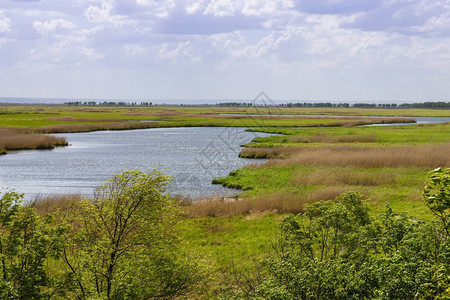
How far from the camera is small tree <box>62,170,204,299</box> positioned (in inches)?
276

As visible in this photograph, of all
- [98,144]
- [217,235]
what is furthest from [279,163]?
[98,144]

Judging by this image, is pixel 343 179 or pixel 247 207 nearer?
pixel 247 207

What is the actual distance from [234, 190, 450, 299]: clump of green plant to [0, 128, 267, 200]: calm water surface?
14130mm

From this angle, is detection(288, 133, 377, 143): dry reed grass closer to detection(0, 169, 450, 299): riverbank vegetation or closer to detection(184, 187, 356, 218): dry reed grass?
detection(184, 187, 356, 218): dry reed grass

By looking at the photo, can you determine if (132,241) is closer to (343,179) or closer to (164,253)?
(164,253)

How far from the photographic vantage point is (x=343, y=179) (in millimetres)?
24625

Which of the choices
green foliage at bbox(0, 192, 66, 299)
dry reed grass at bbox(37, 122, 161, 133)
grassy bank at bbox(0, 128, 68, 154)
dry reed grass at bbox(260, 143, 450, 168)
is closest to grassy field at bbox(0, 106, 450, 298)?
dry reed grass at bbox(260, 143, 450, 168)

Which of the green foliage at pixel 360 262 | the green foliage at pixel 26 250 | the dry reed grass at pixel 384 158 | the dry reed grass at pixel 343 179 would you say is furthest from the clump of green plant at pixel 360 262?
the dry reed grass at pixel 384 158

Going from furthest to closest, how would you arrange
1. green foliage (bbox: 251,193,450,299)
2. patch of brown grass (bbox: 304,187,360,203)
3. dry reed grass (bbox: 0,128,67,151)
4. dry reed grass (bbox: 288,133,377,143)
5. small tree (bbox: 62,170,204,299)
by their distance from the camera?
dry reed grass (bbox: 0,128,67,151)
dry reed grass (bbox: 288,133,377,143)
patch of brown grass (bbox: 304,187,360,203)
small tree (bbox: 62,170,204,299)
green foliage (bbox: 251,193,450,299)

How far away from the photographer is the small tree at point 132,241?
23.0ft

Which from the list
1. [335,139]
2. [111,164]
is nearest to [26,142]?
[111,164]

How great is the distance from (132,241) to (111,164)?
35.0 metres

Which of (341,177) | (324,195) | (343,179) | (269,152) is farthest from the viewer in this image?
(269,152)

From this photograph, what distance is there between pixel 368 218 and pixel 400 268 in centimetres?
324
